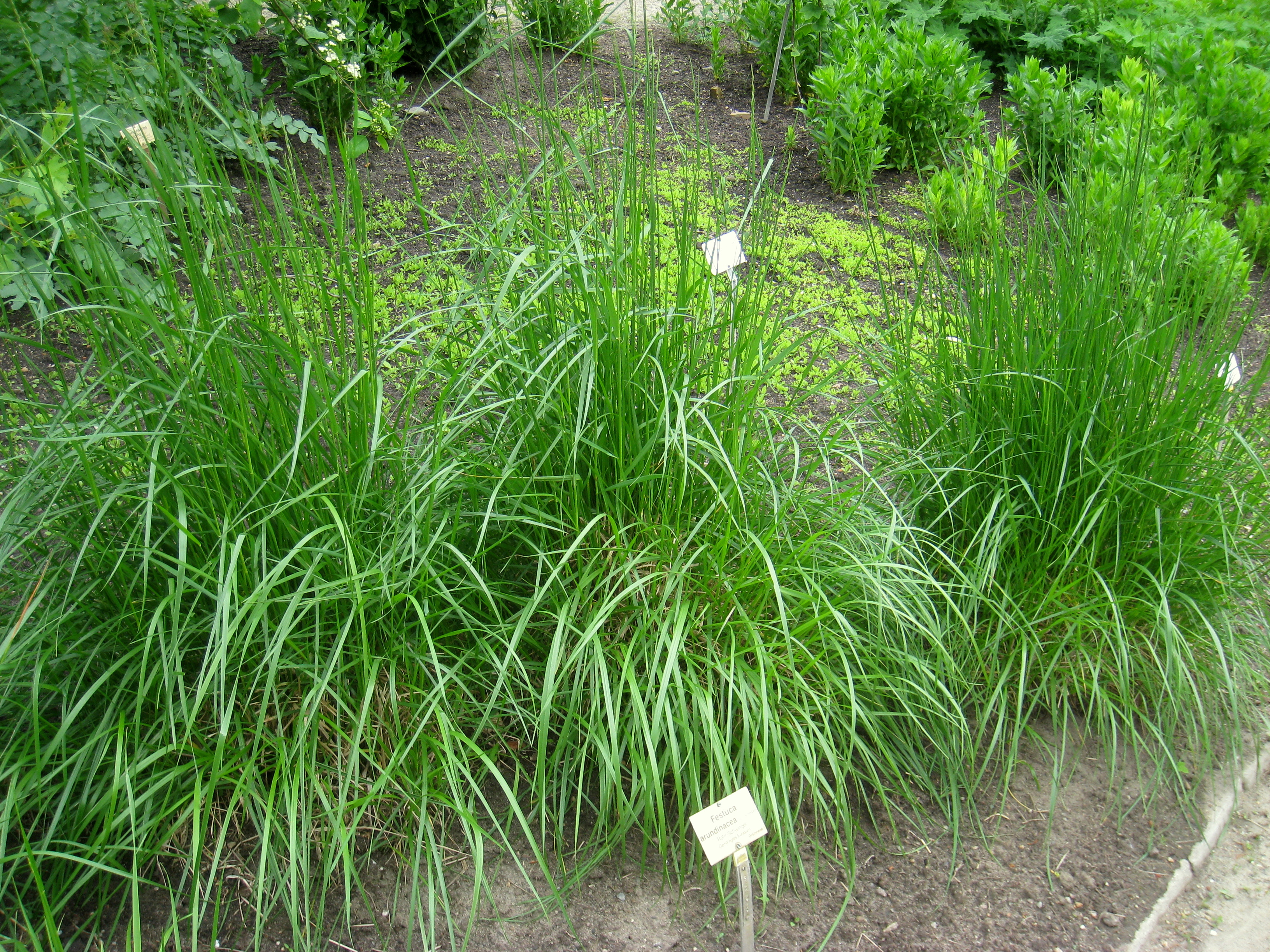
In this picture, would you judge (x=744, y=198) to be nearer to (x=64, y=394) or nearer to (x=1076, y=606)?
(x=1076, y=606)

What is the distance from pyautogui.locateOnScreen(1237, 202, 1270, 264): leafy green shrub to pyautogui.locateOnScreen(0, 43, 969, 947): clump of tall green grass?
103 inches

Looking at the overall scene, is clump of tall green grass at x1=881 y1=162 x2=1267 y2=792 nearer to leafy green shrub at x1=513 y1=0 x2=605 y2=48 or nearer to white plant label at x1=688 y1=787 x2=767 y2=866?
white plant label at x1=688 y1=787 x2=767 y2=866

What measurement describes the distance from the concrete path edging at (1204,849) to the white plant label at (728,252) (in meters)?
1.57

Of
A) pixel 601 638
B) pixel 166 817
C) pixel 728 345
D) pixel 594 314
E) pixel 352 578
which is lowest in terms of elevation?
pixel 166 817

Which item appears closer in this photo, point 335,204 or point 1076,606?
point 335,204

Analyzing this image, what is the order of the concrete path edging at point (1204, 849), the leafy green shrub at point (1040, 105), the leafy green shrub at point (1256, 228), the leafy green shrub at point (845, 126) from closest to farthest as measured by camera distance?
the concrete path edging at point (1204, 849) < the leafy green shrub at point (1256, 228) < the leafy green shrub at point (1040, 105) < the leafy green shrub at point (845, 126)

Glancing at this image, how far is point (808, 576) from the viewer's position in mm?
1989

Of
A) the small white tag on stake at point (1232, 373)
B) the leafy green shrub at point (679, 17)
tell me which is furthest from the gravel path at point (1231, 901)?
the leafy green shrub at point (679, 17)

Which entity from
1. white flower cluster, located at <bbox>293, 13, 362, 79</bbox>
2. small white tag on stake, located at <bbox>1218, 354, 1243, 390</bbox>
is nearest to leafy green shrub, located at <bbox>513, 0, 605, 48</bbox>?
white flower cluster, located at <bbox>293, 13, 362, 79</bbox>

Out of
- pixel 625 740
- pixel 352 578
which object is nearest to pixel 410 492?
pixel 352 578

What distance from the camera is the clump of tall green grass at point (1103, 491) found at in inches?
83.2

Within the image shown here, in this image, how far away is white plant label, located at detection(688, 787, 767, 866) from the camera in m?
1.63

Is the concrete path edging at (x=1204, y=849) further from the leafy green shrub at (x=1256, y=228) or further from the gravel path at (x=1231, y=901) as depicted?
the leafy green shrub at (x=1256, y=228)

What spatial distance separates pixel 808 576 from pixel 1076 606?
0.62 metres
